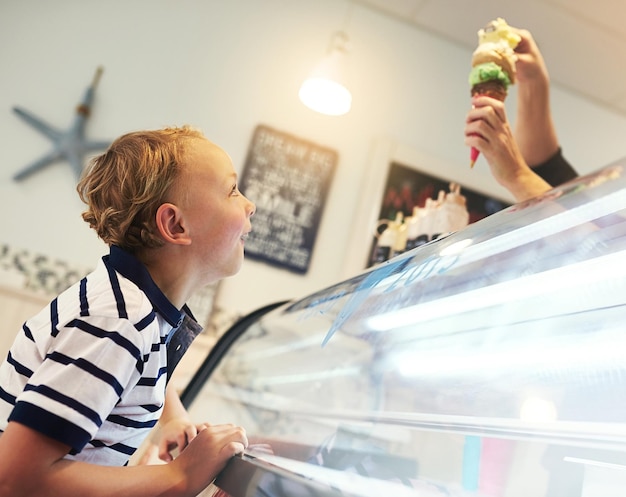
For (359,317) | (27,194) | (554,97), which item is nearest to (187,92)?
(27,194)

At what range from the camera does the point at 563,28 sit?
3434 millimetres

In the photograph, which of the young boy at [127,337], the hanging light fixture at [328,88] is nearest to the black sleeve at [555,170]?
the young boy at [127,337]

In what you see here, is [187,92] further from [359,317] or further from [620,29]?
[359,317]

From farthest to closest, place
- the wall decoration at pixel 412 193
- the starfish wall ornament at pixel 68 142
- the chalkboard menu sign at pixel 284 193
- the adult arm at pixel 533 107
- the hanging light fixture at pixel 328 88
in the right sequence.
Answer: the wall decoration at pixel 412 193 → the chalkboard menu sign at pixel 284 193 → the starfish wall ornament at pixel 68 142 → the hanging light fixture at pixel 328 88 → the adult arm at pixel 533 107

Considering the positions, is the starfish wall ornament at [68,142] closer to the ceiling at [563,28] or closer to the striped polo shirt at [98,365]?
the ceiling at [563,28]

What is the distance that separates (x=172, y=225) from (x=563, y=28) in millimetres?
3111

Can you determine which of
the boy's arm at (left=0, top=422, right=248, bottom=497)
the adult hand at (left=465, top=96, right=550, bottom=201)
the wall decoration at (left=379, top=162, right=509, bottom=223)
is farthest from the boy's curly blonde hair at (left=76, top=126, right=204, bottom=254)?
the wall decoration at (left=379, top=162, right=509, bottom=223)

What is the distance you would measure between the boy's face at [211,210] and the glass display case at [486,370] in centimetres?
25

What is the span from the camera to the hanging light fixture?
3.14 m

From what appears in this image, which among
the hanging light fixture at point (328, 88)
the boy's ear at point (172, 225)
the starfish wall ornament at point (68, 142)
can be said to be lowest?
the boy's ear at point (172, 225)

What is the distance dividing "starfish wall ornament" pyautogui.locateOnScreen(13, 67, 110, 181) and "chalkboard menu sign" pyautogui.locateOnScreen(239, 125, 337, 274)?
808mm

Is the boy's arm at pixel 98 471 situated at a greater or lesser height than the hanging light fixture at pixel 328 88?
lesser

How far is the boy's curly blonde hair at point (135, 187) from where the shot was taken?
0.97m

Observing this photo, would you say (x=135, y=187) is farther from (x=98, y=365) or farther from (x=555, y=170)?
(x=555, y=170)
